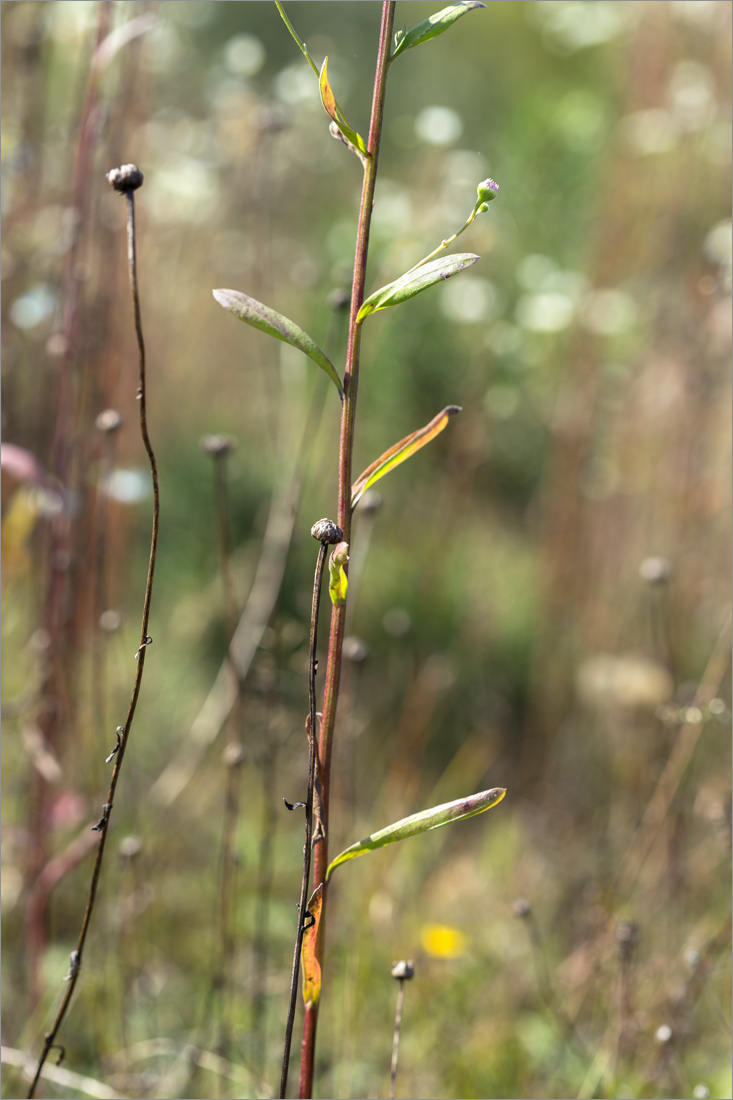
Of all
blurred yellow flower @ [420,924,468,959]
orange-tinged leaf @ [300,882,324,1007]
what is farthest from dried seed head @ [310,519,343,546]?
blurred yellow flower @ [420,924,468,959]

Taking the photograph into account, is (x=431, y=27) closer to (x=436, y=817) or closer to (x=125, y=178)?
(x=125, y=178)

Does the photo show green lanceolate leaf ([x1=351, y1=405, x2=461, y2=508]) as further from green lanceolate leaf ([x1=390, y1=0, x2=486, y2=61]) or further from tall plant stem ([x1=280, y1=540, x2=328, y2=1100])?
green lanceolate leaf ([x1=390, y1=0, x2=486, y2=61])

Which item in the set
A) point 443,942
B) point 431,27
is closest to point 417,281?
point 431,27

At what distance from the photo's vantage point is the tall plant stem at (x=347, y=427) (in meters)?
0.54

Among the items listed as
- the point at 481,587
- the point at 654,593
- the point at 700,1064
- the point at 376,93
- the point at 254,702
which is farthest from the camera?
the point at 481,587

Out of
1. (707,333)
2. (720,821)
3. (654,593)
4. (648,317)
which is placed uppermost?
(648,317)

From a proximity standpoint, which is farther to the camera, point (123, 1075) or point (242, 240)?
point (242, 240)

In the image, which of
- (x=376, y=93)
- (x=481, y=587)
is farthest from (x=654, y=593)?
(x=376, y=93)

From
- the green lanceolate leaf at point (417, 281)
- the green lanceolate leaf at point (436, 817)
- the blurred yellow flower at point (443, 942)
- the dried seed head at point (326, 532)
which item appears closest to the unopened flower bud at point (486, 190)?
the green lanceolate leaf at point (417, 281)

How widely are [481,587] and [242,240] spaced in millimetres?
1723

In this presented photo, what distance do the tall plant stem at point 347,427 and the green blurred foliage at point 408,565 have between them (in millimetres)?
480

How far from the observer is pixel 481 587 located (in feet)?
8.55

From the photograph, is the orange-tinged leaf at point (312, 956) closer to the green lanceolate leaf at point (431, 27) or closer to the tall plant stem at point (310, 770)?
the tall plant stem at point (310, 770)

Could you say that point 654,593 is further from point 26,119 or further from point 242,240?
point 242,240
